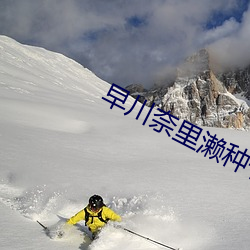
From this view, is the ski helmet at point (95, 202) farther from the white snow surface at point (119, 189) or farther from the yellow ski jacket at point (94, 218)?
the white snow surface at point (119, 189)

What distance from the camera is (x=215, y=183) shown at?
25.4 feet

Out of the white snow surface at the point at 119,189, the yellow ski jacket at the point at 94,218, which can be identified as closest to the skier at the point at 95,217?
the yellow ski jacket at the point at 94,218

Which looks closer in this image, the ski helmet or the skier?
the ski helmet

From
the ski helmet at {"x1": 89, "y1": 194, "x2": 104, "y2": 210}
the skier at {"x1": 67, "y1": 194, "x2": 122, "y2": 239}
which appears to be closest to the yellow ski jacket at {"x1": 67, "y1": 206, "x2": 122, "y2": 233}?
the skier at {"x1": 67, "y1": 194, "x2": 122, "y2": 239}

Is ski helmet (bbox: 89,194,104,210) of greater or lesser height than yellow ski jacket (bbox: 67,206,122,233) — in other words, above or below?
above

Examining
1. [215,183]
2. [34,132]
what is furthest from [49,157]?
[215,183]

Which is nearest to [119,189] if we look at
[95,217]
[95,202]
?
[95,217]

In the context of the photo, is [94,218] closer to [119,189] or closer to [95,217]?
[95,217]

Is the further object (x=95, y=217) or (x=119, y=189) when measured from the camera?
(x=119, y=189)

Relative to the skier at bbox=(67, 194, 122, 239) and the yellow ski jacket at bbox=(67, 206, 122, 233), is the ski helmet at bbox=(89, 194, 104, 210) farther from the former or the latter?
the yellow ski jacket at bbox=(67, 206, 122, 233)

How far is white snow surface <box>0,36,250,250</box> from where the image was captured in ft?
16.4

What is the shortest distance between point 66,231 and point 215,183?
170 inches

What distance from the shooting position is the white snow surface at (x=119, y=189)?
499 cm

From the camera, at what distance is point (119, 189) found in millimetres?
7078
